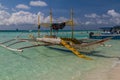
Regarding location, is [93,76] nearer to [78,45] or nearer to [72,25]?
[78,45]

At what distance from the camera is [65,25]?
2486 centimetres

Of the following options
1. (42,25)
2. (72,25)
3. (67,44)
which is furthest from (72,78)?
(42,25)

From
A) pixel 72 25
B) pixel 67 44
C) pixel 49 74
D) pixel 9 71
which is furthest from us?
pixel 72 25

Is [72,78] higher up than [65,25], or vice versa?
[65,25]

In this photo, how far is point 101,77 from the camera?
10.7m

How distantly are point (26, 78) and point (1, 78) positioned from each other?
4.12 feet

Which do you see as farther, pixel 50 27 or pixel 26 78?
pixel 50 27

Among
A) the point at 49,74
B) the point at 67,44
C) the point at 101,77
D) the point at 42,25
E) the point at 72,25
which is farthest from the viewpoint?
the point at 42,25

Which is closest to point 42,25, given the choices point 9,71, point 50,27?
point 50,27

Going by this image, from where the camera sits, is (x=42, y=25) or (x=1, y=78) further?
(x=42, y=25)

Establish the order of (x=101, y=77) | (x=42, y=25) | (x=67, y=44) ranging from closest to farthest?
(x=101, y=77) → (x=67, y=44) → (x=42, y=25)

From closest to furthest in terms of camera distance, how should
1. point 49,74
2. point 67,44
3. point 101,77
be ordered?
1. point 101,77
2. point 49,74
3. point 67,44

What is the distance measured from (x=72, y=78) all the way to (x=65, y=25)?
47.6ft

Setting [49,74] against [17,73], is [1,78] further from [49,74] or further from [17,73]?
[49,74]
